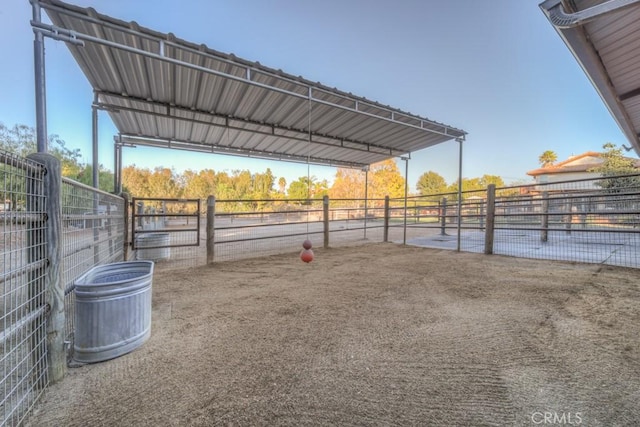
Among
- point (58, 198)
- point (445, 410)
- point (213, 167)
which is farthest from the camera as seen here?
point (213, 167)

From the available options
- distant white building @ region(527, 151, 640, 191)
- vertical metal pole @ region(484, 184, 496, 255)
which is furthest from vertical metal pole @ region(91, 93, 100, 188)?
distant white building @ region(527, 151, 640, 191)

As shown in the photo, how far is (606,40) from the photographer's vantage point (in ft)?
8.90

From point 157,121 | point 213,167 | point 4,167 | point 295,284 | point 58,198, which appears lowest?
point 295,284

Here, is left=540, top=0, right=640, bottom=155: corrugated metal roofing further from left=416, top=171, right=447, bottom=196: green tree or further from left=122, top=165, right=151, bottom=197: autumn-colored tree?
left=416, top=171, right=447, bottom=196: green tree

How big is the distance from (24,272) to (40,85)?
190cm

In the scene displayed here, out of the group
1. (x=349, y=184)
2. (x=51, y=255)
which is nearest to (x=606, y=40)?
(x=51, y=255)

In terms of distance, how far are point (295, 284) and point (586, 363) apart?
260 cm

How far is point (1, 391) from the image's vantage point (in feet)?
4.20

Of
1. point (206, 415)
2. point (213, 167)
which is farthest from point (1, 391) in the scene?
point (213, 167)

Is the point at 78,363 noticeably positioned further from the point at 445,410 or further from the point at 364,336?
the point at 445,410

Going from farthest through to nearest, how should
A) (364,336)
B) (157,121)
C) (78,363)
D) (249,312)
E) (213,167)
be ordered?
(213,167) → (157,121) → (249,312) → (364,336) → (78,363)

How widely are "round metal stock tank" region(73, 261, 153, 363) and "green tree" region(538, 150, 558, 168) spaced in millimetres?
45858

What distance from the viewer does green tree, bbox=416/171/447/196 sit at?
37312mm

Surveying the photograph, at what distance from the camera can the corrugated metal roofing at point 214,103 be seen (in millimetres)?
2691
